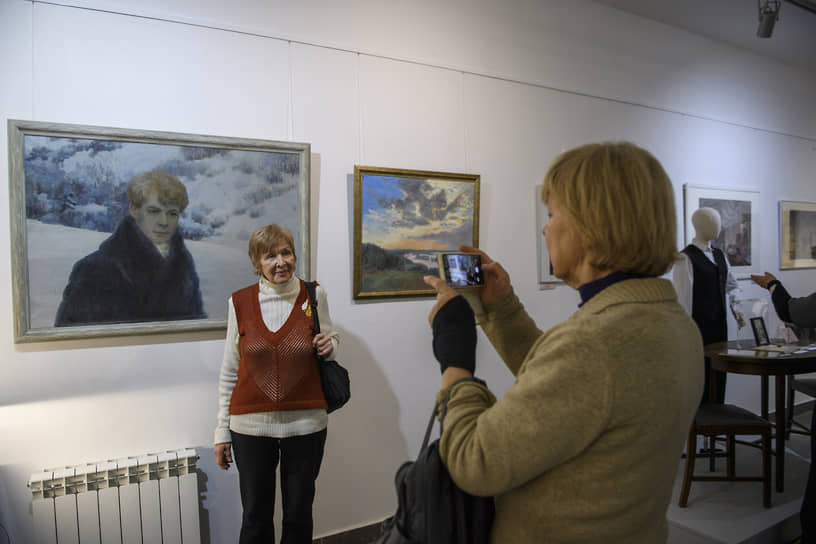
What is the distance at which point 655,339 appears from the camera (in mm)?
884

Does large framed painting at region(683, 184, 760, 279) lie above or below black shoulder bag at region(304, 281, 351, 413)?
above

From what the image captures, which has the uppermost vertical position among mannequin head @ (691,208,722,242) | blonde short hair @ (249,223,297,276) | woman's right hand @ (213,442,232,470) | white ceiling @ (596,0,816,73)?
white ceiling @ (596,0,816,73)

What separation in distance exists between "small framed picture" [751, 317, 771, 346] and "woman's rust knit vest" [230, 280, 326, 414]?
10.8ft

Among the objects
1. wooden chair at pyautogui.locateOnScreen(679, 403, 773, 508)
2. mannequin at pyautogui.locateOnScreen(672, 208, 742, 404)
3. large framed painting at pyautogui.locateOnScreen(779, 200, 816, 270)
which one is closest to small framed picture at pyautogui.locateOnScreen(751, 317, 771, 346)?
mannequin at pyautogui.locateOnScreen(672, 208, 742, 404)

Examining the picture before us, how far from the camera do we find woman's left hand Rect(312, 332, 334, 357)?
219 centimetres

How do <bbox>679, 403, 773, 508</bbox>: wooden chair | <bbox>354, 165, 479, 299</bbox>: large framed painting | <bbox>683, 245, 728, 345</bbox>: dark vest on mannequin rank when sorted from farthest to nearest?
<bbox>683, 245, 728, 345</bbox>: dark vest on mannequin
<bbox>679, 403, 773, 508</bbox>: wooden chair
<bbox>354, 165, 479, 299</bbox>: large framed painting

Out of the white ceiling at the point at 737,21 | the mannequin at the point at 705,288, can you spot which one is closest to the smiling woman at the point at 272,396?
the mannequin at the point at 705,288

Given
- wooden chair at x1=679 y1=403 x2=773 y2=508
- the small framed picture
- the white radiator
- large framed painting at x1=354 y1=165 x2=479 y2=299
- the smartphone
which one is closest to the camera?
the smartphone

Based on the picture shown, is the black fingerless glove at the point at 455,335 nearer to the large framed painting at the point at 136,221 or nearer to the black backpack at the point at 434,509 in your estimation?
the black backpack at the point at 434,509

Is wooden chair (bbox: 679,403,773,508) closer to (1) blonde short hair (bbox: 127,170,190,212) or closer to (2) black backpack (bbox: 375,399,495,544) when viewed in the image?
(2) black backpack (bbox: 375,399,495,544)

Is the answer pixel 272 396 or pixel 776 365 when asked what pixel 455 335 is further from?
pixel 776 365

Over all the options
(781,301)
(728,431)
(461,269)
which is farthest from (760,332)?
(461,269)

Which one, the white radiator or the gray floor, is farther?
the gray floor

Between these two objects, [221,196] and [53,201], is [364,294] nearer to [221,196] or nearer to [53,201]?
[221,196]
